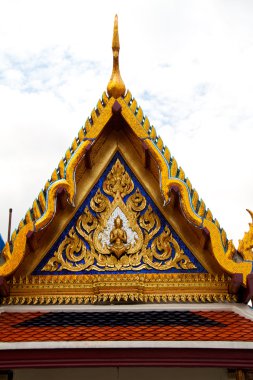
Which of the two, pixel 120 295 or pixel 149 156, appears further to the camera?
pixel 149 156

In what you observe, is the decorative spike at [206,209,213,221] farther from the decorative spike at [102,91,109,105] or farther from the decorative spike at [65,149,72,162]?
the decorative spike at [102,91,109,105]

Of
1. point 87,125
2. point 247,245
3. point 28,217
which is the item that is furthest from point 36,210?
point 247,245

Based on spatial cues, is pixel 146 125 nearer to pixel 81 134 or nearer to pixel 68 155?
pixel 81 134

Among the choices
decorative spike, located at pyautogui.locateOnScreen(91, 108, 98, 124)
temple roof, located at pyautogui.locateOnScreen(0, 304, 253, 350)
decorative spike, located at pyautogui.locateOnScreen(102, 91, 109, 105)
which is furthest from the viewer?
decorative spike, located at pyautogui.locateOnScreen(102, 91, 109, 105)

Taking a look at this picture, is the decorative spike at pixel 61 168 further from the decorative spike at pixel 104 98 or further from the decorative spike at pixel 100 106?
the decorative spike at pixel 104 98

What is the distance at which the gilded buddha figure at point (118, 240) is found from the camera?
19.5 feet

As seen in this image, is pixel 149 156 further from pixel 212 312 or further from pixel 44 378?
pixel 44 378

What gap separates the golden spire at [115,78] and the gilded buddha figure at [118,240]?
1.61 meters

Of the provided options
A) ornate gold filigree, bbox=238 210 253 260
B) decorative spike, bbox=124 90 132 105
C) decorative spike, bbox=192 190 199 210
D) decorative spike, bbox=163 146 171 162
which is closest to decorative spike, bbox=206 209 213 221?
decorative spike, bbox=192 190 199 210

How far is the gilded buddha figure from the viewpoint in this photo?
5945mm

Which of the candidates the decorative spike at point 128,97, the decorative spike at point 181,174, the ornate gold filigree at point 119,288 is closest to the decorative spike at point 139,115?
the decorative spike at point 128,97

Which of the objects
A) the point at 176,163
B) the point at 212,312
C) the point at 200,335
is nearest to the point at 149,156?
the point at 176,163

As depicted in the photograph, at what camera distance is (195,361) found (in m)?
4.54

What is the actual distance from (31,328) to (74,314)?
626 millimetres
